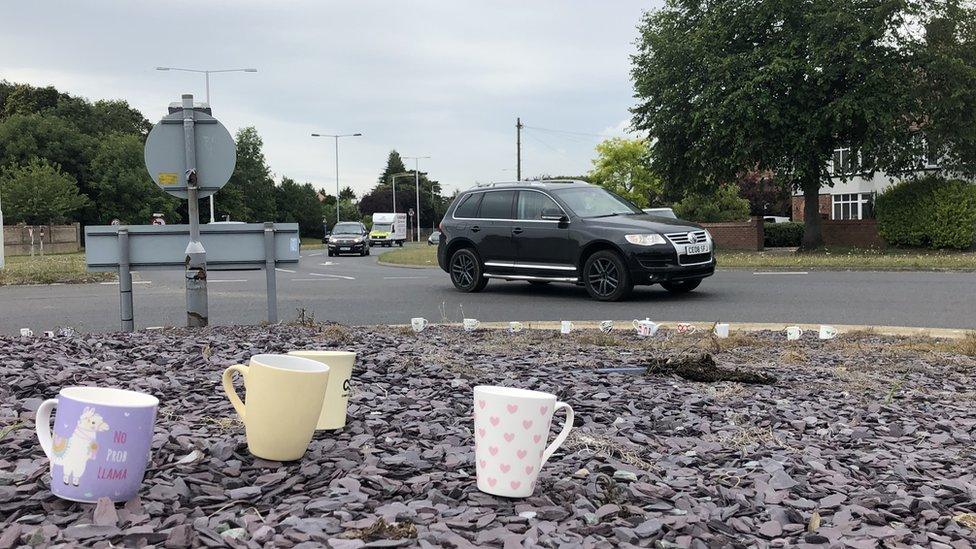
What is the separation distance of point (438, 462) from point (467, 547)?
0.83 metres

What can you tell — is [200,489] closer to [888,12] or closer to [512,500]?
[512,500]

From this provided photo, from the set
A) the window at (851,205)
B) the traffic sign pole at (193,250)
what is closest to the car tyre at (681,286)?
the traffic sign pole at (193,250)

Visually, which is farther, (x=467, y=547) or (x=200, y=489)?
(x=200, y=489)

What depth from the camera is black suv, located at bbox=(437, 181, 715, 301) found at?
38.8 ft

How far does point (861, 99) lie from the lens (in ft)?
89.7

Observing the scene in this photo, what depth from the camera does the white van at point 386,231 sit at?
65938mm

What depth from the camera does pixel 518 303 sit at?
38.5 ft

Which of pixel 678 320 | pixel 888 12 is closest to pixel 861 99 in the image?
pixel 888 12

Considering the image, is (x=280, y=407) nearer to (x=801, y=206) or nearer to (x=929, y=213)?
(x=929, y=213)

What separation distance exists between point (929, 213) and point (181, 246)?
30.0m

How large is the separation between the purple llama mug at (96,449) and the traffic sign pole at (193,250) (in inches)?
179

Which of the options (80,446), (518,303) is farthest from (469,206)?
(80,446)

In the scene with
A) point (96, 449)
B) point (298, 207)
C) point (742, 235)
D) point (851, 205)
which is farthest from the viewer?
point (298, 207)

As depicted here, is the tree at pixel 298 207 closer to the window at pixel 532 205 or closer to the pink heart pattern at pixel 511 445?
the window at pixel 532 205
